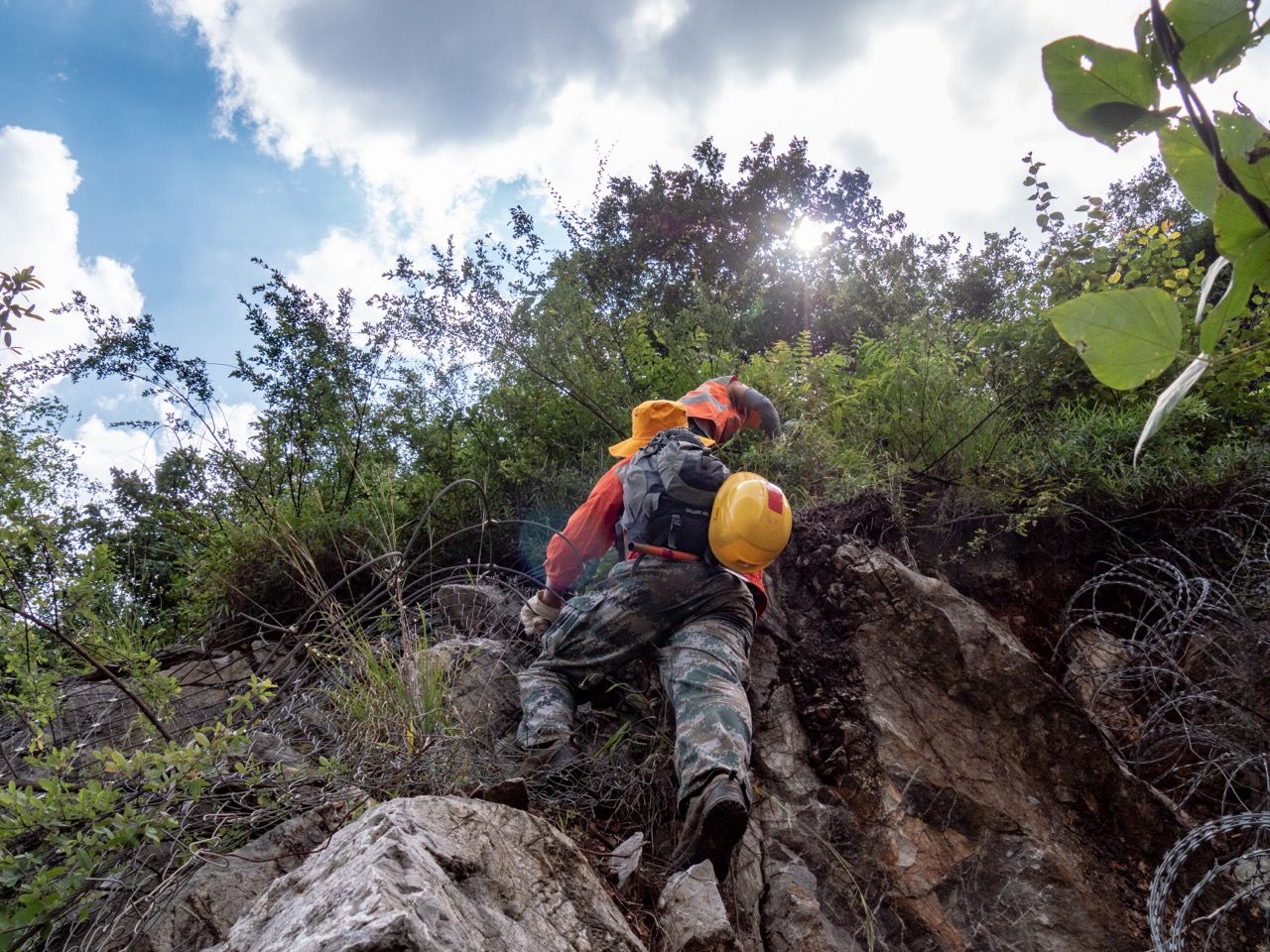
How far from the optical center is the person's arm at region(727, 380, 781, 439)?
4.97 meters

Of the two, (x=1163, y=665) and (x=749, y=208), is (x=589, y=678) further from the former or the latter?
(x=749, y=208)

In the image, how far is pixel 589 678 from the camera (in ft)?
12.8

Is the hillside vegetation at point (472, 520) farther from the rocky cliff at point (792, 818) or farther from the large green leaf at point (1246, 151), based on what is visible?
the large green leaf at point (1246, 151)

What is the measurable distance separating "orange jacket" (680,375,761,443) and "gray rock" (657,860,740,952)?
8.58ft

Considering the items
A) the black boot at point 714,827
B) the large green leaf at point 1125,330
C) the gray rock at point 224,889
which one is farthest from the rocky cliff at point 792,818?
the large green leaf at point 1125,330

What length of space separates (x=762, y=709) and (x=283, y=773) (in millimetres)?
2229

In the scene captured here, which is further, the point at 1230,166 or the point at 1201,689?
the point at 1201,689

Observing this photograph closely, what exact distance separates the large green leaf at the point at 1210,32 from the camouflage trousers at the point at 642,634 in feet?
11.0

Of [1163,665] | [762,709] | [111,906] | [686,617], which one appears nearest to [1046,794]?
[1163,665]

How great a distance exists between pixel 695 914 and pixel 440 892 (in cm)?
112

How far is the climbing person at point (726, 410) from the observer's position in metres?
4.74

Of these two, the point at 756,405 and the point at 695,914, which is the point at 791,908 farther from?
the point at 756,405

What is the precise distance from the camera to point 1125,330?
0.45 meters

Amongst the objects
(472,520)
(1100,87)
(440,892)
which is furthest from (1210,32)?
(472,520)
